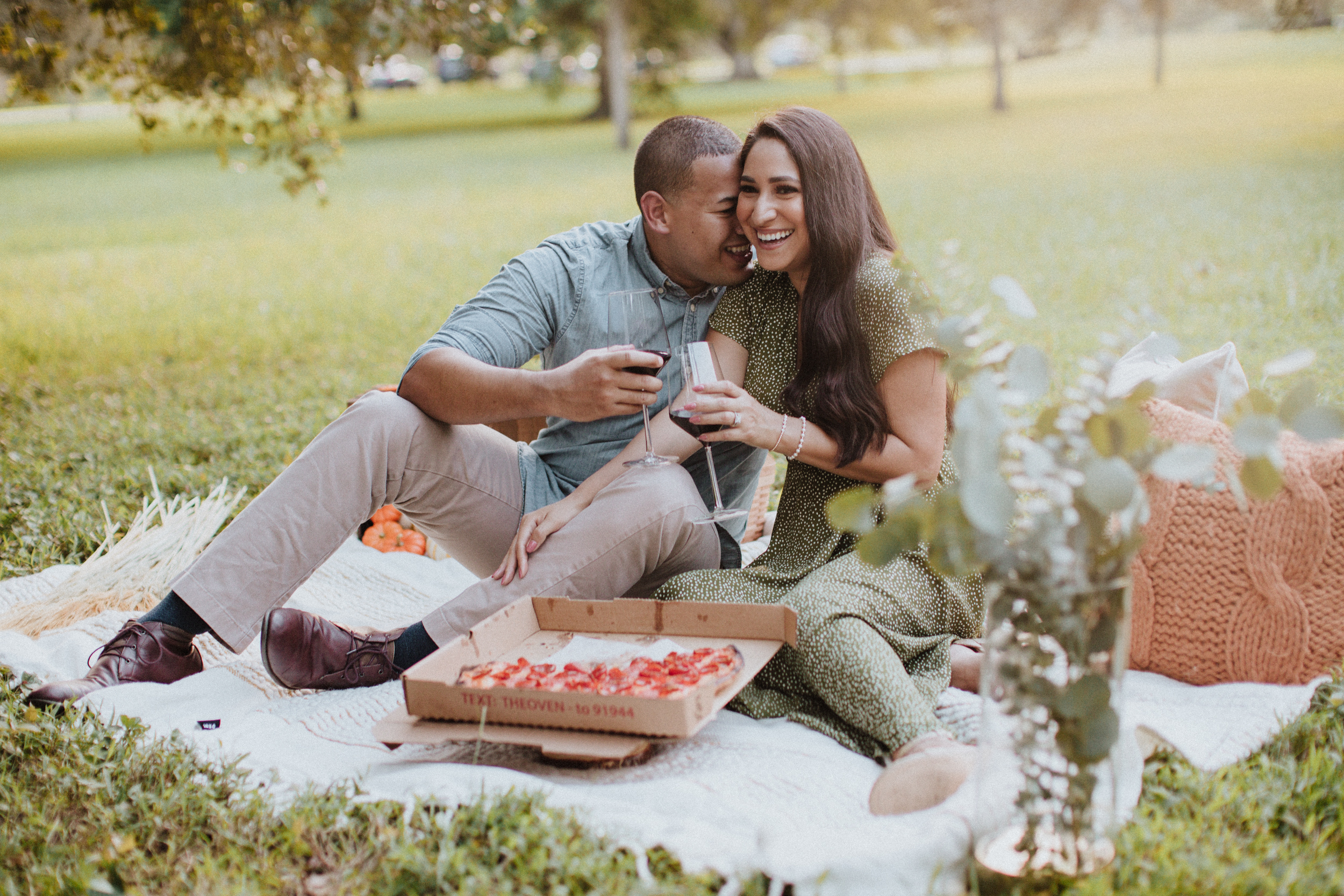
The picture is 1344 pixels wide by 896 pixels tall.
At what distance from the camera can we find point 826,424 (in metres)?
3.17

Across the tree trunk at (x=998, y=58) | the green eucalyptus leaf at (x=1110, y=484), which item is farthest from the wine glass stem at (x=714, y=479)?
the tree trunk at (x=998, y=58)

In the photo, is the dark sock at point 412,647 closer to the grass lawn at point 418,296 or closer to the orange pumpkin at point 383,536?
the grass lawn at point 418,296

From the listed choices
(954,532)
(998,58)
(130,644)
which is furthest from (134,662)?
(998,58)

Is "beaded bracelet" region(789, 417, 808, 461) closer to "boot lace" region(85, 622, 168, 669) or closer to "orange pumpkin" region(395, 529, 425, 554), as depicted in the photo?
"boot lace" region(85, 622, 168, 669)

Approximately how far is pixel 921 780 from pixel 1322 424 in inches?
42.3

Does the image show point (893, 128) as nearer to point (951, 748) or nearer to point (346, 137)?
point (346, 137)

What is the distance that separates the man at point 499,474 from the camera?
3.14 meters

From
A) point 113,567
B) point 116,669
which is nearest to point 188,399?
point 113,567

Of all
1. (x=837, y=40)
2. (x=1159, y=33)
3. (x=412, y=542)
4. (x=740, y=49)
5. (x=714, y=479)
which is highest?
(x=740, y=49)

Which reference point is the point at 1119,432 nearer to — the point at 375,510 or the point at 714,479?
the point at 714,479

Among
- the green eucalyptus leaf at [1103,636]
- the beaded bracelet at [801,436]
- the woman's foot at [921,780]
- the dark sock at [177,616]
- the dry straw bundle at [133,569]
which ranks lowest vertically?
the dry straw bundle at [133,569]

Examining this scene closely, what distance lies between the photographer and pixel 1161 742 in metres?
2.67

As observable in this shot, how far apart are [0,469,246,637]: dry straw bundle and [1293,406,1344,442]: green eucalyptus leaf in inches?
130

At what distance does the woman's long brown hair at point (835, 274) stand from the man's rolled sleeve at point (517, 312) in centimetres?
82
